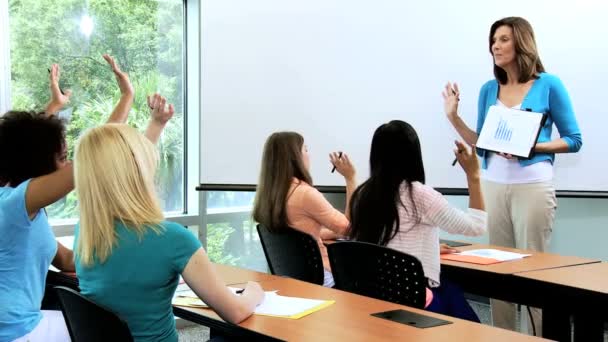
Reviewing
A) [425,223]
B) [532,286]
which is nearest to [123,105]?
[425,223]

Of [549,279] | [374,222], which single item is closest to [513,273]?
[549,279]

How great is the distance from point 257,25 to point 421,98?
1204 millimetres

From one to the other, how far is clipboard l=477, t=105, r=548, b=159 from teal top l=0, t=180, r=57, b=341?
2260 millimetres

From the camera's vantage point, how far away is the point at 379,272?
7.79 ft

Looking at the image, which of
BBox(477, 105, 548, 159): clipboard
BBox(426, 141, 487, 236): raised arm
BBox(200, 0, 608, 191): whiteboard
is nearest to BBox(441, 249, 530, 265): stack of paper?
BBox(426, 141, 487, 236): raised arm

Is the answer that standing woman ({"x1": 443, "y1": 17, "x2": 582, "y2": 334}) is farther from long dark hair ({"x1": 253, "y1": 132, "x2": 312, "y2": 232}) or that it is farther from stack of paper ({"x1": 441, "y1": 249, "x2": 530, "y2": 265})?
long dark hair ({"x1": 253, "y1": 132, "x2": 312, "y2": 232})

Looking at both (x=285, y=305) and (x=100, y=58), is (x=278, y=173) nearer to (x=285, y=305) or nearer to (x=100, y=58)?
(x=285, y=305)

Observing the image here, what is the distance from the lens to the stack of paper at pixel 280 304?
1.93 m

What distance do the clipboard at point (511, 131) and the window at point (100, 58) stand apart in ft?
7.16

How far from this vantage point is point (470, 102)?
416cm

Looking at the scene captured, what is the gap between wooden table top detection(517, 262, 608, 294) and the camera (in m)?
2.24

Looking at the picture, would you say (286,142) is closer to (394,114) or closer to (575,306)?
(394,114)

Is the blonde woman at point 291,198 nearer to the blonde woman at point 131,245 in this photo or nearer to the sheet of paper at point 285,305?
the sheet of paper at point 285,305

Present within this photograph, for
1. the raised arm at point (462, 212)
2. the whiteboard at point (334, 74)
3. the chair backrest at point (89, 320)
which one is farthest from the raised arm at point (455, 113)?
the chair backrest at point (89, 320)
